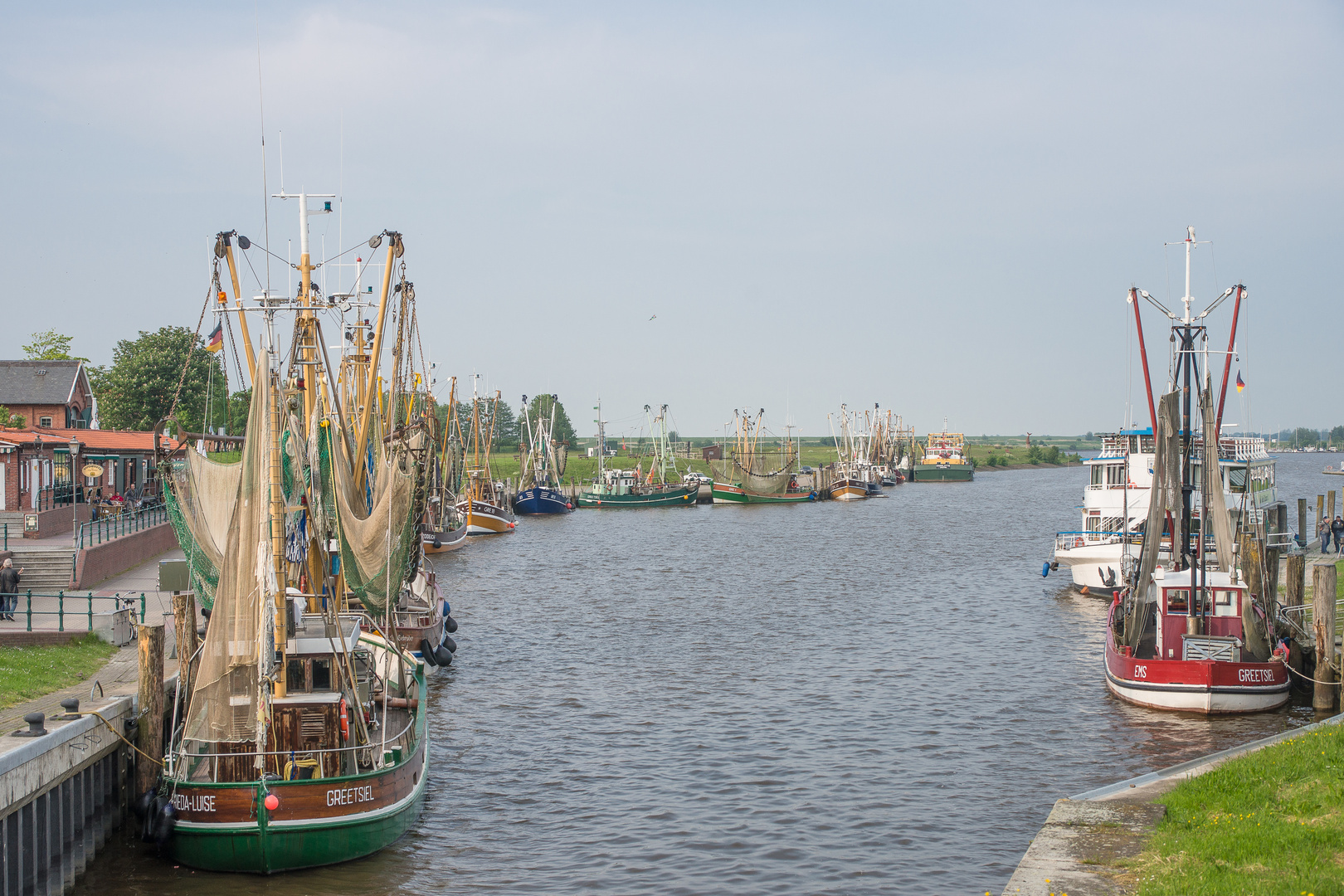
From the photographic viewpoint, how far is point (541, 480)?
13875cm

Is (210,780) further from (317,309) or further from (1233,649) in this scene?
(1233,649)

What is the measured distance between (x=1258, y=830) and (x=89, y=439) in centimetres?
5792

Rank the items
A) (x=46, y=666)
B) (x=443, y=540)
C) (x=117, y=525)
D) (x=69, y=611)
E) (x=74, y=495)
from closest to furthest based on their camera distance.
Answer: (x=46, y=666) → (x=69, y=611) → (x=74, y=495) → (x=117, y=525) → (x=443, y=540)

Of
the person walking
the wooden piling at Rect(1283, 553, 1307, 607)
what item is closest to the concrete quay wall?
the person walking

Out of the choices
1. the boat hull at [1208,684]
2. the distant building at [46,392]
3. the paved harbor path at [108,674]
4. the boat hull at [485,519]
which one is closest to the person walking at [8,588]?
the paved harbor path at [108,674]

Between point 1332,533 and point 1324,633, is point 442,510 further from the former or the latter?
point 1324,633

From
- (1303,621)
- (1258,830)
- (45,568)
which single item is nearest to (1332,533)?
(1303,621)

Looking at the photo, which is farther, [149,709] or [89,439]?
[89,439]

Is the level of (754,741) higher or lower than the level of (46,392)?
lower

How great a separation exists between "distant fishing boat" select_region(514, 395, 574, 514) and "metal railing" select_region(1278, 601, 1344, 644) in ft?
303

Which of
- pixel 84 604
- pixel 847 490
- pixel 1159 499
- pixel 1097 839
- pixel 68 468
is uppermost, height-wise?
pixel 68 468

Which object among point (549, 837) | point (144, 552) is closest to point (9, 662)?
point (549, 837)

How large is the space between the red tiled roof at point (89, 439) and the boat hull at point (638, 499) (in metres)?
65.7

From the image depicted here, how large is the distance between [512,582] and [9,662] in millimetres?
38808
